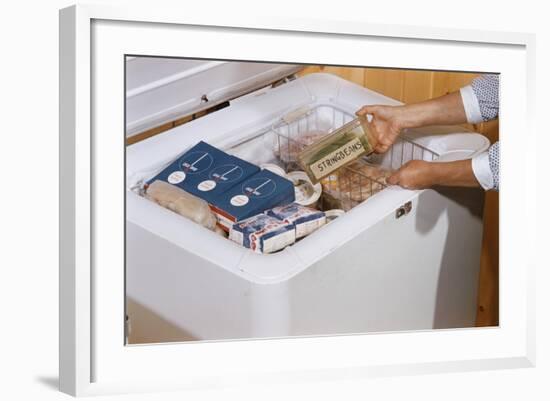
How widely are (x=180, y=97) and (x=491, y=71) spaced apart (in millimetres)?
668

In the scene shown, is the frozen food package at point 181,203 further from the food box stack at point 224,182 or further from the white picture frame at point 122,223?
the white picture frame at point 122,223

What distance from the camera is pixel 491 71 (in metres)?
1.97

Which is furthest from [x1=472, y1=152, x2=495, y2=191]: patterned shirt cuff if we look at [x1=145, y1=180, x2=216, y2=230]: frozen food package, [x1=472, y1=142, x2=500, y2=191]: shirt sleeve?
[x1=145, y1=180, x2=216, y2=230]: frozen food package

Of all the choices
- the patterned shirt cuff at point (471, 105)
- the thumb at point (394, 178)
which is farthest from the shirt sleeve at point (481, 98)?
the thumb at point (394, 178)

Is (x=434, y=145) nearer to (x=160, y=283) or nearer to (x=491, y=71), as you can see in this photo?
(x=491, y=71)

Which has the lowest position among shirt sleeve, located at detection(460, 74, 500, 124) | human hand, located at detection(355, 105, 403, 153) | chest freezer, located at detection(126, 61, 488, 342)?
chest freezer, located at detection(126, 61, 488, 342)

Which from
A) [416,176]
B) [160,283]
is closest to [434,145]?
[416,176]

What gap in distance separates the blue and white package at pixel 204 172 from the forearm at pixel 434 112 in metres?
0.37

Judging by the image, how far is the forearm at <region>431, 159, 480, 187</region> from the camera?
197 cm

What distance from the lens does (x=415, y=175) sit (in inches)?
76.7

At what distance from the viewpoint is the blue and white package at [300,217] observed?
1826 millimetres

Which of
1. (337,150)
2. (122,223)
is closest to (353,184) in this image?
(337,150)

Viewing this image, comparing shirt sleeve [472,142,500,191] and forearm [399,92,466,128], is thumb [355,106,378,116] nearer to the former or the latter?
A: forearm [399,92,466,128]

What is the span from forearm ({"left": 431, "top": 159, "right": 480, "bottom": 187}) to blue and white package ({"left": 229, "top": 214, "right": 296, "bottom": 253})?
0.38 m
